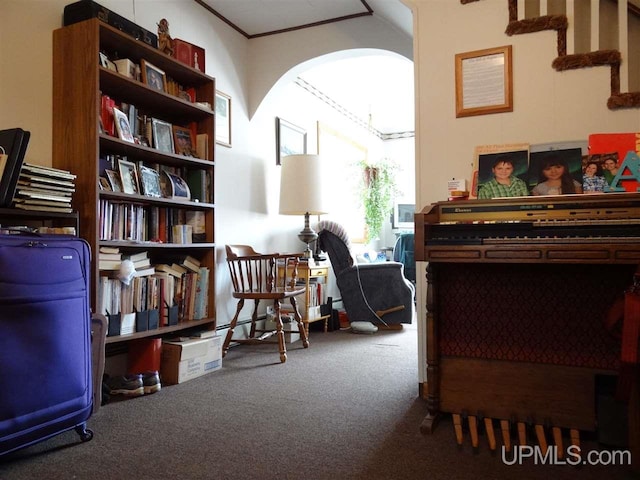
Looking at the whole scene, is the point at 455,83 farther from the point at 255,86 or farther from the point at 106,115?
the point at 255,86

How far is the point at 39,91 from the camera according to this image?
2.29 metres

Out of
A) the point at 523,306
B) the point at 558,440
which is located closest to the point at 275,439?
the point at 558,440

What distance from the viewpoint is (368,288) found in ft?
13.8

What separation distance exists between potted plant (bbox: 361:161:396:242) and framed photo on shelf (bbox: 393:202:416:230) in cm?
53

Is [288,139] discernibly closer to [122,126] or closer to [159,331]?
[122,126]

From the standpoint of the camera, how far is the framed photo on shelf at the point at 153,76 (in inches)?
102

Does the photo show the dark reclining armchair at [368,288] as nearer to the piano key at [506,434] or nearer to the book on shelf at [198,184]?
the book on shelf at [198,184]

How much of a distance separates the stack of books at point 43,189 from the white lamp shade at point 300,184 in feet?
7.00

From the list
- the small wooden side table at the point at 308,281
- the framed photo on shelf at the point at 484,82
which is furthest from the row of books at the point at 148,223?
the framed photo on shelf at the point at 484,82

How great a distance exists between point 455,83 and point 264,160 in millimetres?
2125

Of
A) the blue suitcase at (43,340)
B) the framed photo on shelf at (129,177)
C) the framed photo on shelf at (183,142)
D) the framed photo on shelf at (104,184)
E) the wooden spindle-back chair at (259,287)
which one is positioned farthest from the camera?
the wooden spindle-back chair at (259,287)

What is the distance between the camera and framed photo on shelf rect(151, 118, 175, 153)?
2717mm

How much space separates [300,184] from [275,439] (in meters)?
2.61

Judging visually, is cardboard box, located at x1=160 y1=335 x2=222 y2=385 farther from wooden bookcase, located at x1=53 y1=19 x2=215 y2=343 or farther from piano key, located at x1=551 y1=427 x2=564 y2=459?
piano key, located at x1=551 y1=427 x2=564 y2=459
